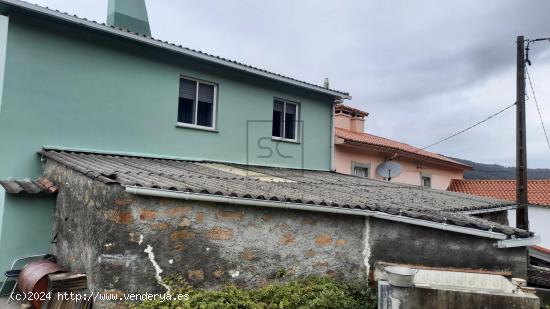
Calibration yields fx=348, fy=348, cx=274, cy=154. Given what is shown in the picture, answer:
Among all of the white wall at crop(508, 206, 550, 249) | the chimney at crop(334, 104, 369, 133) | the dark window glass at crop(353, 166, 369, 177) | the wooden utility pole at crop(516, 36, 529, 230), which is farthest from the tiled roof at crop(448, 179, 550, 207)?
the wooden utility pole at crop(516, 36, 529, 230)

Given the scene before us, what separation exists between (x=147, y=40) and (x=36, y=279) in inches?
252

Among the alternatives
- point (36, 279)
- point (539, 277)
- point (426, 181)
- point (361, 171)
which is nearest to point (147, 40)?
point (36, 279)

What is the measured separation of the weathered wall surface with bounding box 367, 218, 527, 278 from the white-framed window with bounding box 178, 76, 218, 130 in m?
6.60

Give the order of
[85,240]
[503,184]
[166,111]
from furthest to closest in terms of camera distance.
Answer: [503,184], [166,111], [85,240]

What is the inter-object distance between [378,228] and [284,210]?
1.92 meters

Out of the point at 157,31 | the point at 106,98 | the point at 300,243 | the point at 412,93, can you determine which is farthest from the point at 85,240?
the point at 412,93

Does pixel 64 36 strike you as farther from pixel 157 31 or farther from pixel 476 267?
pixel 476 267

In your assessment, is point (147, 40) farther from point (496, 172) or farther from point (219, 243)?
point (496, 172)

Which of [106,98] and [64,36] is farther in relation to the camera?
[106,98]

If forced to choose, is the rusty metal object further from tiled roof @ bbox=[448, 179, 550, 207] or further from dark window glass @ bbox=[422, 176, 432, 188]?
tiled roof @ bbox=[448, 179, 550, 207]

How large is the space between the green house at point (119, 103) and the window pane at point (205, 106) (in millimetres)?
32

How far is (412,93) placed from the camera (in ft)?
91.7

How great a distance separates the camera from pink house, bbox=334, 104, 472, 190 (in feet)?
57.7

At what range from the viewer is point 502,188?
26.5 meters
